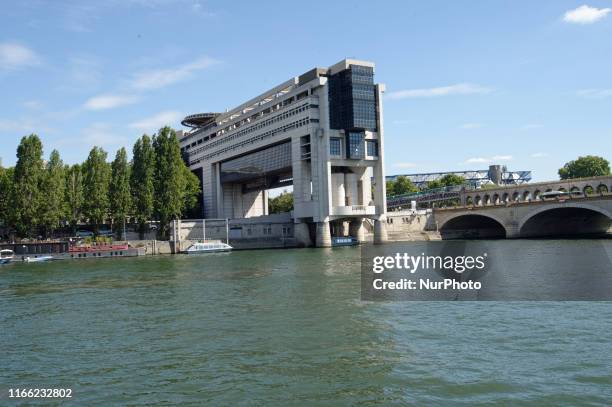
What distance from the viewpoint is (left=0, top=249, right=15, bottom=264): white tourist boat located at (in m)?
74.8

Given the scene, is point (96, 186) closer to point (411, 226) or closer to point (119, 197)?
point (119, 197)

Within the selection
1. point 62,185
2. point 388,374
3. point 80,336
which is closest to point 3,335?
point 80,336

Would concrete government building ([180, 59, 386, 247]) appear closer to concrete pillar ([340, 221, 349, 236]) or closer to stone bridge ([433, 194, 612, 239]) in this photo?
concrete pillar ([340, 221, 349, 236])

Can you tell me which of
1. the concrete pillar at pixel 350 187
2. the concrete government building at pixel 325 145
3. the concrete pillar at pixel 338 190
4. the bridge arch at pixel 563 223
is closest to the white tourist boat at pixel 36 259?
the concrete government building at pixel 325 145

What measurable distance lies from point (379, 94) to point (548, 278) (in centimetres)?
6541

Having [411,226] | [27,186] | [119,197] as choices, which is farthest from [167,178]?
[411,226]

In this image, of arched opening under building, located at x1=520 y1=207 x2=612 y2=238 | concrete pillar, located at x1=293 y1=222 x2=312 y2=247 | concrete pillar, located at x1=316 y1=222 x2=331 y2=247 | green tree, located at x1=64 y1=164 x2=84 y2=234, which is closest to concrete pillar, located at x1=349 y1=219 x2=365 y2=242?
concrete pillar, located at x1=316 y1=222 x2=331 y2=247

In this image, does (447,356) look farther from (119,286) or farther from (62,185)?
(62,185)

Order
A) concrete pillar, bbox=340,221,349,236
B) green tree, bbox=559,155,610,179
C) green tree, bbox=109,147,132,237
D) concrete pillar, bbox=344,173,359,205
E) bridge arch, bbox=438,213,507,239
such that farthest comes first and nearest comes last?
1. green tree, bbox=559,155,610,179
2. bridge arch, bbox=438,213,507,239
3. concrete pillar, bbox=340,221,349,236
4. concrete pillar, bbox=344,173,359,205
5. green tree, bbox=109,147,132,237

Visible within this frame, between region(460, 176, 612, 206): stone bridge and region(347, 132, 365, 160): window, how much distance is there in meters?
28.3

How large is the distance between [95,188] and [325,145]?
124ft

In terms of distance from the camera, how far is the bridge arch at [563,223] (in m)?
95.0

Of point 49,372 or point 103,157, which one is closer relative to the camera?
point 49,372

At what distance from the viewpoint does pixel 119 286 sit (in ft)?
136
